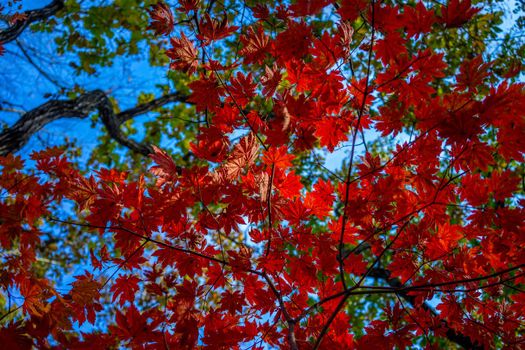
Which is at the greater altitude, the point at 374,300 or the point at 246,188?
the point at 374,300

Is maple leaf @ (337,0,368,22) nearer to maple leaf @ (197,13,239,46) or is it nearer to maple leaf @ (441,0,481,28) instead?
maple leaf @ (441,0,481,28)

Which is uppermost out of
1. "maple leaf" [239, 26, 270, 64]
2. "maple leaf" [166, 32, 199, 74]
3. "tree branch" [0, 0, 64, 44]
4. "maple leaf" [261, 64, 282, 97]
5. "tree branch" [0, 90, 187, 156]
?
"tree branch" [0, 0, 64, 44]

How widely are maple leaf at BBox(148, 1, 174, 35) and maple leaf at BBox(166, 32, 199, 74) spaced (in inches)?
3.9

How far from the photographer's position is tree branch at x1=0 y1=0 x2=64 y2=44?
4559 mm

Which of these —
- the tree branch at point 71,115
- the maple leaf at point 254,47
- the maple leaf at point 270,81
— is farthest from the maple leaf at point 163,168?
the tree branch at point 71,115

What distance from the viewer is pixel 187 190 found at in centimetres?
188

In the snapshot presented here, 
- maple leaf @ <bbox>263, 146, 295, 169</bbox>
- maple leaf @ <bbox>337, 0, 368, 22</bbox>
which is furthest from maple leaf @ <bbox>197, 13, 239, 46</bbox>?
maple leaf @ <bbox>263, 146, 295, 169</bbox>

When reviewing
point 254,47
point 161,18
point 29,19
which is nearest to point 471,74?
point 254,47

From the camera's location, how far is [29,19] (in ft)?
15.8

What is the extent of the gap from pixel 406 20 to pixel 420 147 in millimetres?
656

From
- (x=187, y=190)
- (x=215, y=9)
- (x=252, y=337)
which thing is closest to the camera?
(x=187, y=190)

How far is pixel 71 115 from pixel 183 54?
3.61 metres

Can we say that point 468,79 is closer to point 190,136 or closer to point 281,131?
point 281,131

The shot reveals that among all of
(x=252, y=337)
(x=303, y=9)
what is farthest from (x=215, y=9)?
(x=252, y=337)
